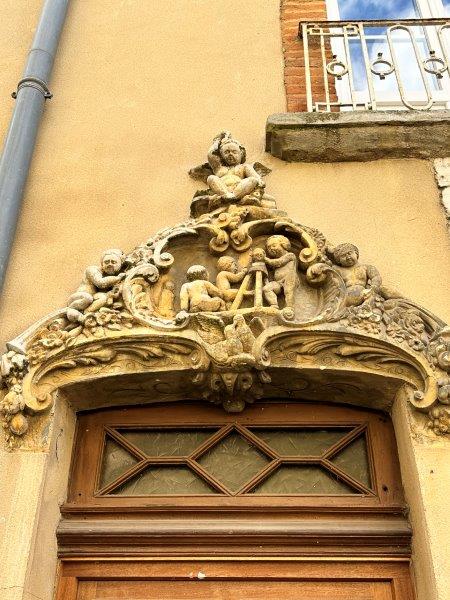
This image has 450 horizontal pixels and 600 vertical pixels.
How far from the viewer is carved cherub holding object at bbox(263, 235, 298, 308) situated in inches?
134

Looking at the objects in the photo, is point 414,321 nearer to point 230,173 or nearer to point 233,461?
point 233,461

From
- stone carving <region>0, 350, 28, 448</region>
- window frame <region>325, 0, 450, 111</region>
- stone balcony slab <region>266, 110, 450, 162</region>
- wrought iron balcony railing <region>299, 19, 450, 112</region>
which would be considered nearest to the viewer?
stone carving <region>0, 350, 28, 448</region>

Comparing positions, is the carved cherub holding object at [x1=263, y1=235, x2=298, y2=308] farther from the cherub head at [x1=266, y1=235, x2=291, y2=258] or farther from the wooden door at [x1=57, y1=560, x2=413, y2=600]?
the wooden door at [x1=57, y1=560, x2=413, y2=600]

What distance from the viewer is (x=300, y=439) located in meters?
3.35

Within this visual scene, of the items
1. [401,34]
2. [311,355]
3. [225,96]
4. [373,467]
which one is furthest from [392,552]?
[401,34]

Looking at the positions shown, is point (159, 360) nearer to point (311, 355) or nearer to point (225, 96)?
point (311, 355)

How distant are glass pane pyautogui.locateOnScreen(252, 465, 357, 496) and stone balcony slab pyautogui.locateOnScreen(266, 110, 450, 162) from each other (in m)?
1.75

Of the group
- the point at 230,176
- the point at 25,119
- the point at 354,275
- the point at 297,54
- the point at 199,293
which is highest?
the point at 297,54

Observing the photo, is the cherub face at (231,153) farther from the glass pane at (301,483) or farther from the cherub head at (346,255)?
the glass pane at (301,483)

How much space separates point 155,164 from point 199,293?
→ 109 cm

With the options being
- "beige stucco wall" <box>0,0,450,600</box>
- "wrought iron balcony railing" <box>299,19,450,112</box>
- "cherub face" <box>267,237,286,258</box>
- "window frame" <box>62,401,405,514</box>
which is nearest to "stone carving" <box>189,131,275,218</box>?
"beige stucco wall" <box>0,0,450,600</box>

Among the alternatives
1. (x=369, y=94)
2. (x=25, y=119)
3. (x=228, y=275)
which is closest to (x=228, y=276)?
(x=228, y=275)

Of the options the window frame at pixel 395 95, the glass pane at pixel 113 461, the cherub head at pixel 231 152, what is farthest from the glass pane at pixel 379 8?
the glass pane at pixel 113 461

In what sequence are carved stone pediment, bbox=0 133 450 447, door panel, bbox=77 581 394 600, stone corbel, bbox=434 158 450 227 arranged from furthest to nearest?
stone corbel, bbox=434 158 450 227 < carved stone pediment, bbox=0 133 450 447 < door panel, bbox=77 581 394 600
